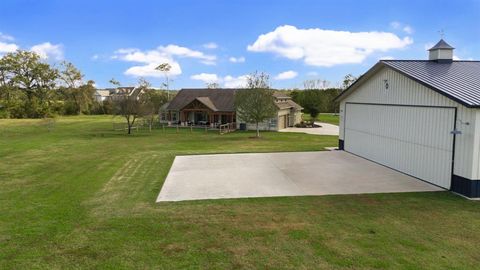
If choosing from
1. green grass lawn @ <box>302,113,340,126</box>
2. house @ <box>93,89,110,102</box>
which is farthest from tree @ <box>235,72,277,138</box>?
house @ <box>93,89,110,102</box>

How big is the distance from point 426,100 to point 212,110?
29198mm

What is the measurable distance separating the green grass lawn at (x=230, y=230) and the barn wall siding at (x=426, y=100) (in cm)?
104

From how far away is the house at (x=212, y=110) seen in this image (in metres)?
38.8

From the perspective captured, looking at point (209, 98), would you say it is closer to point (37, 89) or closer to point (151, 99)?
point (151, 99)

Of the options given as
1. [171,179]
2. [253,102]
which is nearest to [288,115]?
[253,102]

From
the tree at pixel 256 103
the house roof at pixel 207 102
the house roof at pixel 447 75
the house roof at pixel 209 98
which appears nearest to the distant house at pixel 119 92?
the house roof at pixel 209 98

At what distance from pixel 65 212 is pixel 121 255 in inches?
137

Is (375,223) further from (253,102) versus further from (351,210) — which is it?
(253,102)

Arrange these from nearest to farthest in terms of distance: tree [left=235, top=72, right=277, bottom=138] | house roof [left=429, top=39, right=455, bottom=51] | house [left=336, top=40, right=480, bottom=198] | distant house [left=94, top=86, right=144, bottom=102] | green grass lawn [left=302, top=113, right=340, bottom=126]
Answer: house [left=336, top=40, right=480, bottom=198]
house roof [left=429, top=39, right=455, bottom=51]
tree [left=235, top=72, right=277, bottom=138]
distant house [left=94, top=86, right=144, bottom=102]
green grass lawn [left=302, top=113, right=340, bottom=126]

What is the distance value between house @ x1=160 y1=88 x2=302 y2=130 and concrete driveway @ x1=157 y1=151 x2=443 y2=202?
21215 mm

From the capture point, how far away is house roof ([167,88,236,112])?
40.0m

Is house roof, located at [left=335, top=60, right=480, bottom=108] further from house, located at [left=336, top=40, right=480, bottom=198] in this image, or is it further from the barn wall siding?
the barn wall siding

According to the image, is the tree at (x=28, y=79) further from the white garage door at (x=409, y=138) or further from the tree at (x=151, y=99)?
the white garage door at (x=409, y=138)

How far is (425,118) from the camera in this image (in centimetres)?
1177
